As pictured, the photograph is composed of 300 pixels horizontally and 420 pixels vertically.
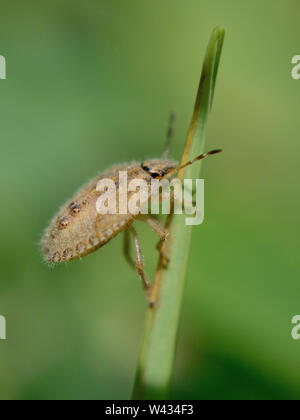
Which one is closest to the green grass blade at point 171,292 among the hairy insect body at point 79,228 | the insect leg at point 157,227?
the insect leg at point 157,227

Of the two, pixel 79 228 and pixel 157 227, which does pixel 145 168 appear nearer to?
pixel 157 227

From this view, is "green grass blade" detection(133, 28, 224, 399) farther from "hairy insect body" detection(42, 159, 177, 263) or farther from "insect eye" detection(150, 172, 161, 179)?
"insect eye" detection(150, 172, 161, 179)

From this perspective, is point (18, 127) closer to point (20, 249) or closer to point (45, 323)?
point (20, 249)

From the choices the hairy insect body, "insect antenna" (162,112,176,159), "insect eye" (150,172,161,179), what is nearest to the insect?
the hairy insect body

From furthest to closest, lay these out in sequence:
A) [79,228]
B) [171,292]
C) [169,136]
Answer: [169,136] → [79,228] → [171,292]

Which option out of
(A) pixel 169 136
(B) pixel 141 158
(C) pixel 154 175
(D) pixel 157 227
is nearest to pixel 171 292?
(D) pixel 157 227
